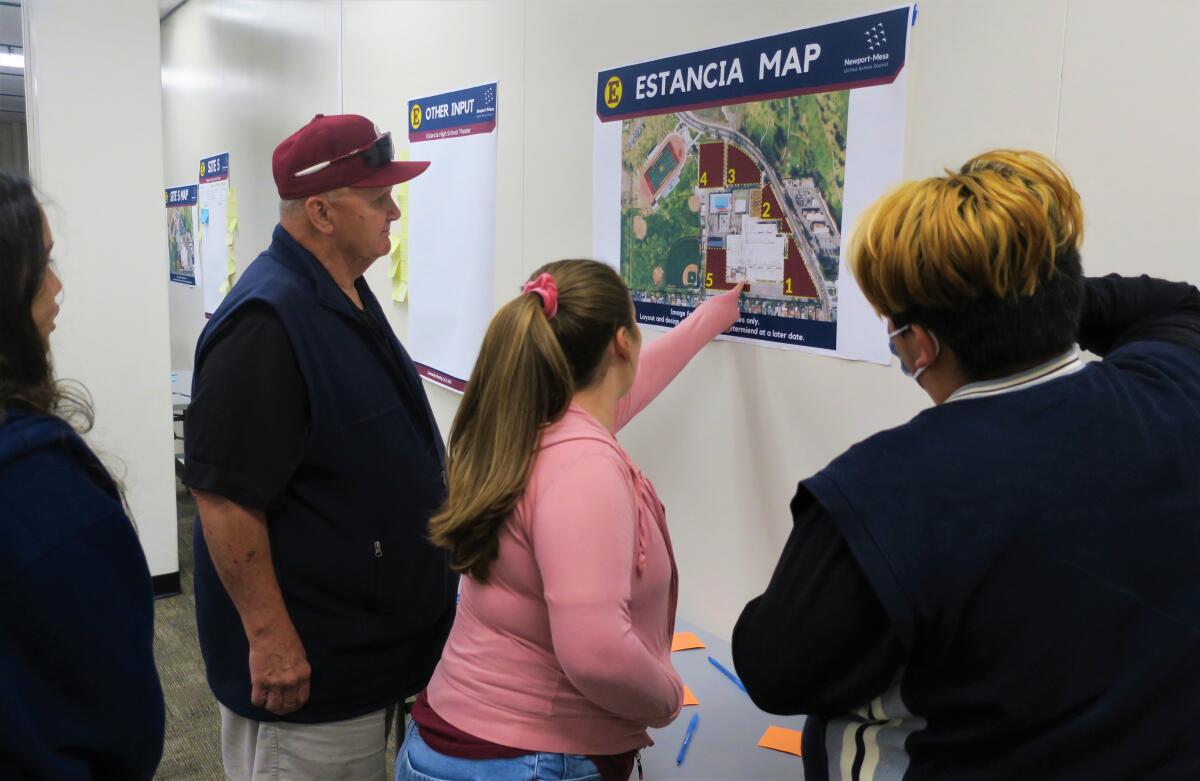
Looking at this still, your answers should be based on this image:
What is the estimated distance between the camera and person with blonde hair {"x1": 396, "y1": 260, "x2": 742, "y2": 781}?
1.11m

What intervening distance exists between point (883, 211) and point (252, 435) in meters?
0.99

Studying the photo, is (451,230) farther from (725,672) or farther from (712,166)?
(725,672)

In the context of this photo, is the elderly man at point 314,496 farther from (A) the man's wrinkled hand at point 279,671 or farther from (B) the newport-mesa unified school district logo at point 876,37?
(B) the newport-mesa unified school district logo at point 876,37

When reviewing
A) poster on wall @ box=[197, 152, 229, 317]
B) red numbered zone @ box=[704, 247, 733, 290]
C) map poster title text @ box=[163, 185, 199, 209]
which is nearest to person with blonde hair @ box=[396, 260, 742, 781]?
red numbered zone @ box=[704, 247, 733, 290]

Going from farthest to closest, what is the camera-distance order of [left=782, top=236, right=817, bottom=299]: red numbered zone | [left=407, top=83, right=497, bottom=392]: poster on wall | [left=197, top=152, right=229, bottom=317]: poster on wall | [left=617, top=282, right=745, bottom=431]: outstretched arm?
[left=197, top=152, right=229, bottom=317]: poster on wall < [left=407, top=83, right=497, bottom=392]: poster on wall < [left=617, top=282, right=745, bottom=431]: outstretched arm < [left=782, top=236, right=817, bottom=299]: red numbered zone

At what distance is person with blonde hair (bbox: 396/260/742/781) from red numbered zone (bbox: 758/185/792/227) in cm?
54

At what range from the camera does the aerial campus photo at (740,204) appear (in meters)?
1.63

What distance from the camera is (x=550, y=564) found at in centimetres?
110

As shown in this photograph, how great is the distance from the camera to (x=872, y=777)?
3.03 ft

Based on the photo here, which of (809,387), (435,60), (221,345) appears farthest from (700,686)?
(435,60)

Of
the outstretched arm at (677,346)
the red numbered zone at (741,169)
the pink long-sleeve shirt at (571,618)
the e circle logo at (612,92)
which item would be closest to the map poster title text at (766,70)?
the e circle logo at (612,92)

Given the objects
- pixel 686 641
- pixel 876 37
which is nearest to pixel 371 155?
pixel 876 37

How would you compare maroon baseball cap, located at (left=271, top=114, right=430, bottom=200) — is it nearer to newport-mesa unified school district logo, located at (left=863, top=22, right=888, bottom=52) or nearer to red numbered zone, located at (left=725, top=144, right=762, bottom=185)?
red numbered zone, located at (left=725, top=144, right=762, bottom=185)

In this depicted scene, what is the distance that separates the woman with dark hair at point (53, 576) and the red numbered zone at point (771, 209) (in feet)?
3.95
